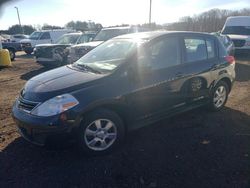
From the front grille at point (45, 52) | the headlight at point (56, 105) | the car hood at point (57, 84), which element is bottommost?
the front grille at point (45, 52)

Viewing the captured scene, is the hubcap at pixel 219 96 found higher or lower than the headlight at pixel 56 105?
lower

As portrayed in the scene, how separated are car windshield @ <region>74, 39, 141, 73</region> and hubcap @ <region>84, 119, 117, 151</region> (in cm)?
82

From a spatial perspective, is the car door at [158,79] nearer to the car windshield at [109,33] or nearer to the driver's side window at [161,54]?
the driver's side window at [161,54]

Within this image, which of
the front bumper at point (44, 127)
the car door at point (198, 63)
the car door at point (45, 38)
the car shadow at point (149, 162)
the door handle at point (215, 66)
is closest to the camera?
the car shadow at point (149, 162)

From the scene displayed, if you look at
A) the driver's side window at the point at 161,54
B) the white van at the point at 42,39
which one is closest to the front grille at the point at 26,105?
the driver's side window at the point at 161,54

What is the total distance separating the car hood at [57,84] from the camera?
3791 millimetres

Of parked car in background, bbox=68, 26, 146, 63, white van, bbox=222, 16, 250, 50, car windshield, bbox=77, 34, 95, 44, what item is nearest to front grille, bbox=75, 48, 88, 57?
parked car in background, bbox=68, 26, 146, 63

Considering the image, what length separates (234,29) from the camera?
16.1 m

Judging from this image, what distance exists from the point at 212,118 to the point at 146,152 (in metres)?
2.00

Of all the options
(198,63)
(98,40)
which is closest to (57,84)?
(198,63)

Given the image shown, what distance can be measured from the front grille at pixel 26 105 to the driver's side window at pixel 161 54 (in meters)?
1.70

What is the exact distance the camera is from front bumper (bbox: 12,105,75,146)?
358 cm

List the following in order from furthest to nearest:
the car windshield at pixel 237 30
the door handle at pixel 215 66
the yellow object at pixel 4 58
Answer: the car windshield at pixel 237 30, the yellow object at pixel 4 58, the door handle at pixel 215 66

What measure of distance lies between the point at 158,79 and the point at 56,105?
1695mm
